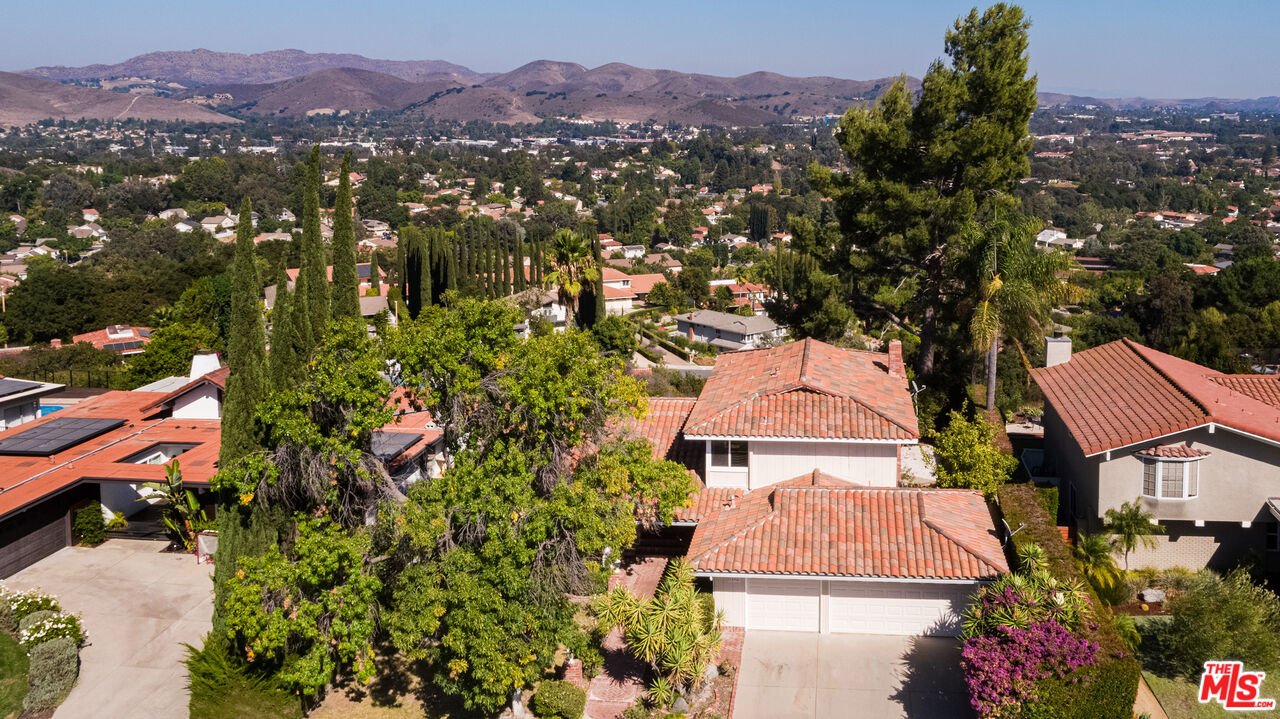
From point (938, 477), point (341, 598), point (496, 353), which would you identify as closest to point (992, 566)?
point (938, 477)

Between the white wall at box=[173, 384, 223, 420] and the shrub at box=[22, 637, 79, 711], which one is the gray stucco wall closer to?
the shrub at box=[22, 637, 79, 711]

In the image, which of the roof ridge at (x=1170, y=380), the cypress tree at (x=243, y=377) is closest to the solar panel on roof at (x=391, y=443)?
the cypress tree at (x=243, y=377)

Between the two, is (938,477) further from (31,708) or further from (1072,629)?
(31,708)

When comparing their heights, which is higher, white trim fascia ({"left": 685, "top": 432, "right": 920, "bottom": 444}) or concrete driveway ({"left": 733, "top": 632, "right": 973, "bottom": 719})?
white trim fascia ({"left": 685, "top": 432, "right": 920, "bottom": 444})

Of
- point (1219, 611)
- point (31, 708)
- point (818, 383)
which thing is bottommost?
point (31, 708)

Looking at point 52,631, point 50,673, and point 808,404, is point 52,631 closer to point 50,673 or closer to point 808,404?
point 50,673

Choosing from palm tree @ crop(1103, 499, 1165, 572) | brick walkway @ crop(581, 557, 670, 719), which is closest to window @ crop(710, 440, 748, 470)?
brick walkway @ crop(581, 557, 670, 719)
